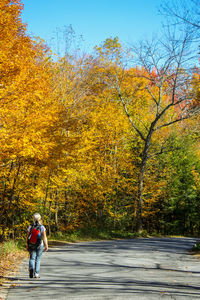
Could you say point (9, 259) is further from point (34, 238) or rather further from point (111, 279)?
point (111, 279)

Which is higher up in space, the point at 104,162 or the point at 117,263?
the point at 104,162

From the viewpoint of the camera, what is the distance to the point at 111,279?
7.49 meters

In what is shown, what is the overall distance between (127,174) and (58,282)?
70.0ft

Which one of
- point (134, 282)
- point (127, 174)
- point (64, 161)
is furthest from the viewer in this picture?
point (127, 174)

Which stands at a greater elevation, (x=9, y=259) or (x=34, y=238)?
(x=34, y=238)

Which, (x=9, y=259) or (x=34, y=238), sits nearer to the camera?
(x=34, y=238)

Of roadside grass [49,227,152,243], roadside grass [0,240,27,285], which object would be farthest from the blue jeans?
roadside grass [49,227,152,243]

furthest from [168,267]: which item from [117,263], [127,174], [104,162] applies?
[127,174]

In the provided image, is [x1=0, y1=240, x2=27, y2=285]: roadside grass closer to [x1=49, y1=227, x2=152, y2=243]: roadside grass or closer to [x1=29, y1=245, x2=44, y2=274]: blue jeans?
[x1=29, y1=245, x2=44, y2=274]: blue jeans

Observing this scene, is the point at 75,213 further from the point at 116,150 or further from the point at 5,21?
the point at 5,21

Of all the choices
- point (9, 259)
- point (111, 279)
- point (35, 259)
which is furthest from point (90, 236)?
point (111, 279)

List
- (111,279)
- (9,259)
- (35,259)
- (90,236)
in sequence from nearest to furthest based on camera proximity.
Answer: (111,279) → (35,259) → (9,259) → (90,236)

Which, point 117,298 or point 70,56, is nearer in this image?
point 117,298

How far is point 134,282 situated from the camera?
282 inches
